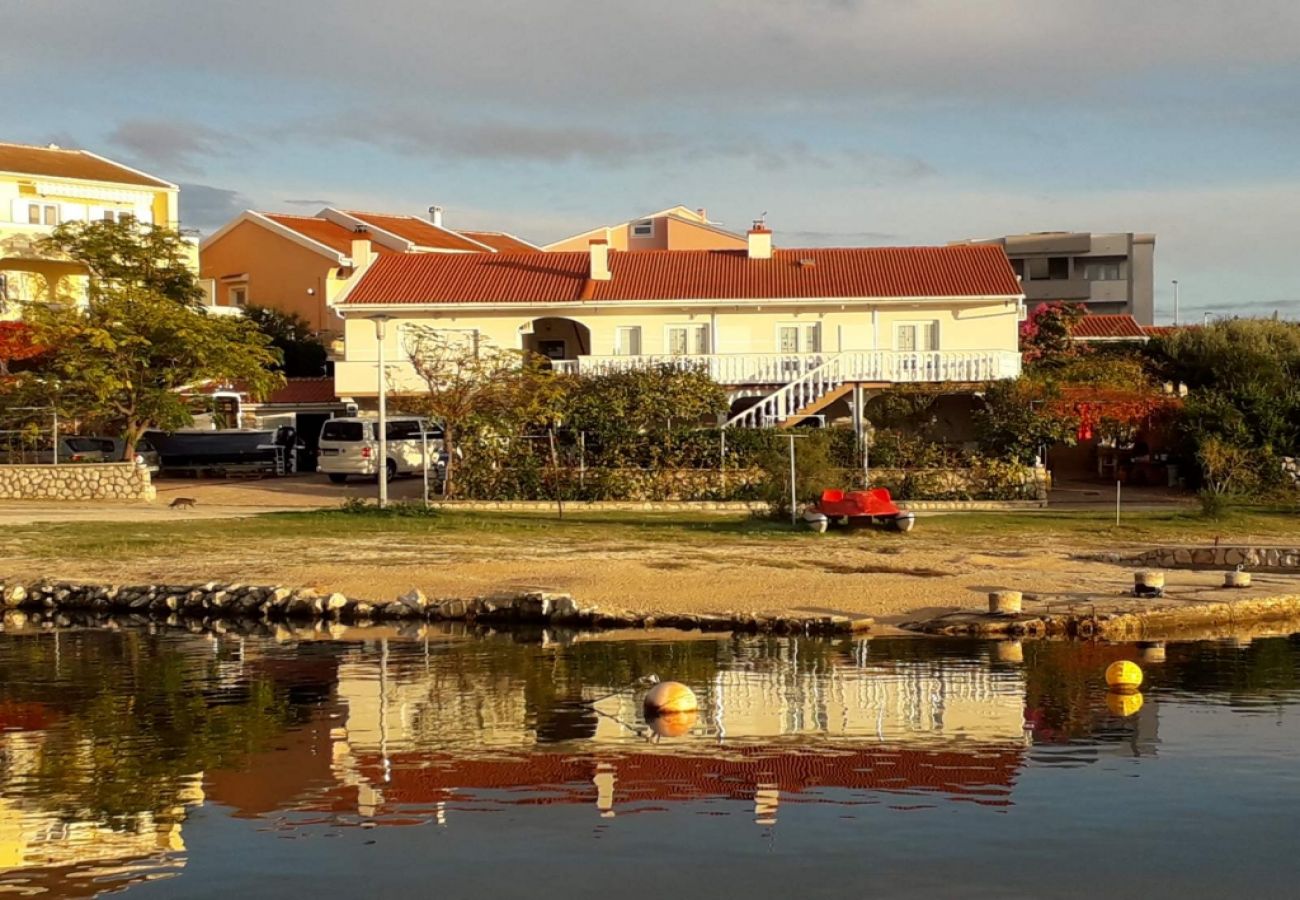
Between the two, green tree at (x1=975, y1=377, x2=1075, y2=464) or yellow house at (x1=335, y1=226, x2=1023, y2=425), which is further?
yellow house at (x1=335, y1=226, x2=1023, y2=425)

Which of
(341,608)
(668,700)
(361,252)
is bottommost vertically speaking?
(668,700)

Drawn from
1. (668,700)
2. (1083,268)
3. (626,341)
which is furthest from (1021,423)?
(1083,268)

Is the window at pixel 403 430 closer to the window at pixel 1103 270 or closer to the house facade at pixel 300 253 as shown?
the house facade at pixel 300 253

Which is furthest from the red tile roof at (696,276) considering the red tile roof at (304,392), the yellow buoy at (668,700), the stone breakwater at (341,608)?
the yellow buoy at (668,700)

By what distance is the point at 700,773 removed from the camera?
13.9 metres

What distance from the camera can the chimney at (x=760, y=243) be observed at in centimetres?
5275

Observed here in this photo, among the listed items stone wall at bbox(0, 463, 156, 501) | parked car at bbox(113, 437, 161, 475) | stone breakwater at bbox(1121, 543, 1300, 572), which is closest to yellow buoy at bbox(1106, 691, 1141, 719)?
stone breakwater at bbox(1121, 543, 1300, 572)

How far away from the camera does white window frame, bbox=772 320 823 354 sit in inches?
1934

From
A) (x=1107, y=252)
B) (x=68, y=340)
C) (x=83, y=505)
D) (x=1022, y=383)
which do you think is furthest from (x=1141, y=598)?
(x=1107, y=252)

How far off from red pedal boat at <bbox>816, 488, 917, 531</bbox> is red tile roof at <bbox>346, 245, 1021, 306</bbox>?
63.4 feet

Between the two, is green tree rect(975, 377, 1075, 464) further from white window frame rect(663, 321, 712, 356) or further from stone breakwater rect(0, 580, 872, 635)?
stone breakwater rect(0, 580, 872, 635)

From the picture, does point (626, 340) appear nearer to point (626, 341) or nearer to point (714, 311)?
point (626, 341)

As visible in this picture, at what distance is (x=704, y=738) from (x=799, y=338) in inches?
1371

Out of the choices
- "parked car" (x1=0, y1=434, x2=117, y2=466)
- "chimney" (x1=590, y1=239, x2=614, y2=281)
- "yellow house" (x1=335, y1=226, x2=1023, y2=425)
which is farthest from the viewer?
"chimney" (x1=590, y1=239, x2=614, y2=281)
